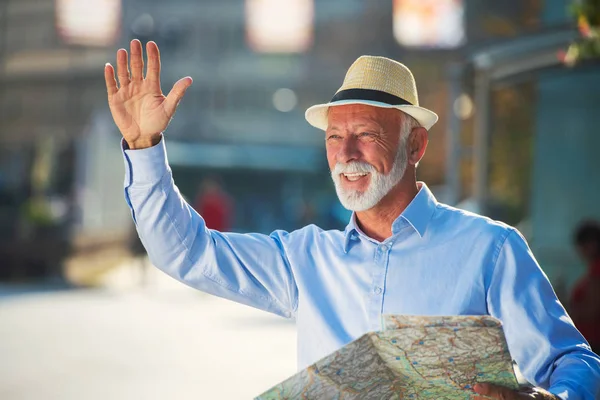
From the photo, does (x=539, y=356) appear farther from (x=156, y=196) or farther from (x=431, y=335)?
(x=156, y=196)

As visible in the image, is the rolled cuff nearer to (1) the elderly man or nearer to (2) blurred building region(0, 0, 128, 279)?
(1) the elderly man

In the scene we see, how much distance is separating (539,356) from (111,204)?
120 feet

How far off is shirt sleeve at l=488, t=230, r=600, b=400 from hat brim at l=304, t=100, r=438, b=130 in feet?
1.80

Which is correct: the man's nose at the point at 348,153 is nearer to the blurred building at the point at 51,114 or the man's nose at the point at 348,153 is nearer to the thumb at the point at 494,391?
the thumb at the point at 494,391

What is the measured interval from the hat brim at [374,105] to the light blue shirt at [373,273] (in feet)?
0.72

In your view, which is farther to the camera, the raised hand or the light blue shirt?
the raised hand

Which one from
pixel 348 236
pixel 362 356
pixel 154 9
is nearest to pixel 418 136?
pixel 348 236

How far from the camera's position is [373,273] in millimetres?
3029

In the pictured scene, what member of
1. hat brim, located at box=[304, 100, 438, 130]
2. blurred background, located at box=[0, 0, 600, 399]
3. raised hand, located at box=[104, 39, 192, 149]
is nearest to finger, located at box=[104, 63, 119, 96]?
raised hand, located at box=[104, 39, 192, 149]

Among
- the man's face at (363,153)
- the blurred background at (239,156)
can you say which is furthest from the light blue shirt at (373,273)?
the blurred background at (239,156)

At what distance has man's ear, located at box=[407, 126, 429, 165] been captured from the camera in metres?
3.32

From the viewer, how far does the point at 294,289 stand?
3.29m

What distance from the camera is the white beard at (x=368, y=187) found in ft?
10.2

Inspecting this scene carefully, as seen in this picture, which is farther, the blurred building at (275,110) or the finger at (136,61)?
the blurred building at (275,110)
